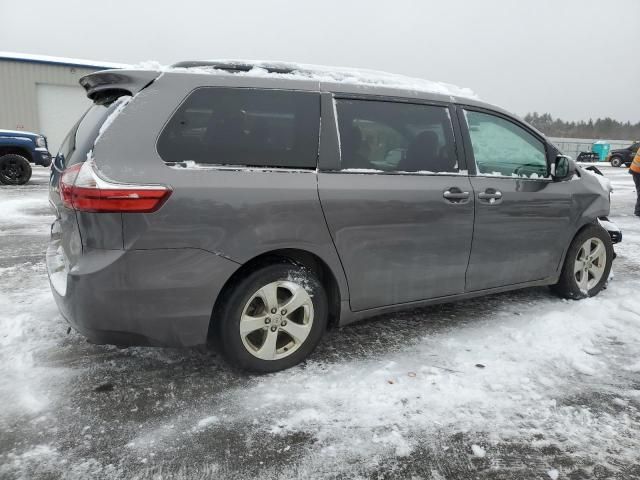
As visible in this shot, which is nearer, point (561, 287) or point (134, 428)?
point (134, 428)

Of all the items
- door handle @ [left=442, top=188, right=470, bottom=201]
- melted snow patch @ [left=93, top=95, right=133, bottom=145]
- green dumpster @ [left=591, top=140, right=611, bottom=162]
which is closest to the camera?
melted snow patch @ [left=93, top=95, right=133, bottom=145]

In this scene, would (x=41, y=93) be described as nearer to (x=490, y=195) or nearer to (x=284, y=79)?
(x=284, y=79)

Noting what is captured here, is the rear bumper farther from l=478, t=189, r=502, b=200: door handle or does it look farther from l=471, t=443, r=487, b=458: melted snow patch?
l=478, t=189, r=502, b=200: door handle

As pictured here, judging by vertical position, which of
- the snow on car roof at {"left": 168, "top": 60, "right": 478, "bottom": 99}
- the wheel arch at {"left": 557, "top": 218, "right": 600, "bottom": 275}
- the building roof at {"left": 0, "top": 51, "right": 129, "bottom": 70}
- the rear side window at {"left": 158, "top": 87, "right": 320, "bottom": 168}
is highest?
the building roof at {"left": 0, "top": 51, "right": 129, "bottom": 70}

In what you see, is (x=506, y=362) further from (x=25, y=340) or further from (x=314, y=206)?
(x=25, y=340)

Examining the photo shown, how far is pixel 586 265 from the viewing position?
4.31 metres

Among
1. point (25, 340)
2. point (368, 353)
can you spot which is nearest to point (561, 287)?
point (368, 353)

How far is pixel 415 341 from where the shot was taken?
341 cm

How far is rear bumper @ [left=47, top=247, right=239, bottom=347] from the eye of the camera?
7.82 ft

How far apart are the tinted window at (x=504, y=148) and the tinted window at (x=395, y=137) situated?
0.87 feet

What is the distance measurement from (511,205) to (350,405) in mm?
1981

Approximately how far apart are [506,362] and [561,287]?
1.53 meters

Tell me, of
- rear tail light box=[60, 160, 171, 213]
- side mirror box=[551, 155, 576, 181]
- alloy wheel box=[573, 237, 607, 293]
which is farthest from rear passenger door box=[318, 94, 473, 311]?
alloy wheel box=[573, 237, 607, 293]

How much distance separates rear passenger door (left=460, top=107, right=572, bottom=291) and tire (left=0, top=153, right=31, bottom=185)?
1194 centimetres
